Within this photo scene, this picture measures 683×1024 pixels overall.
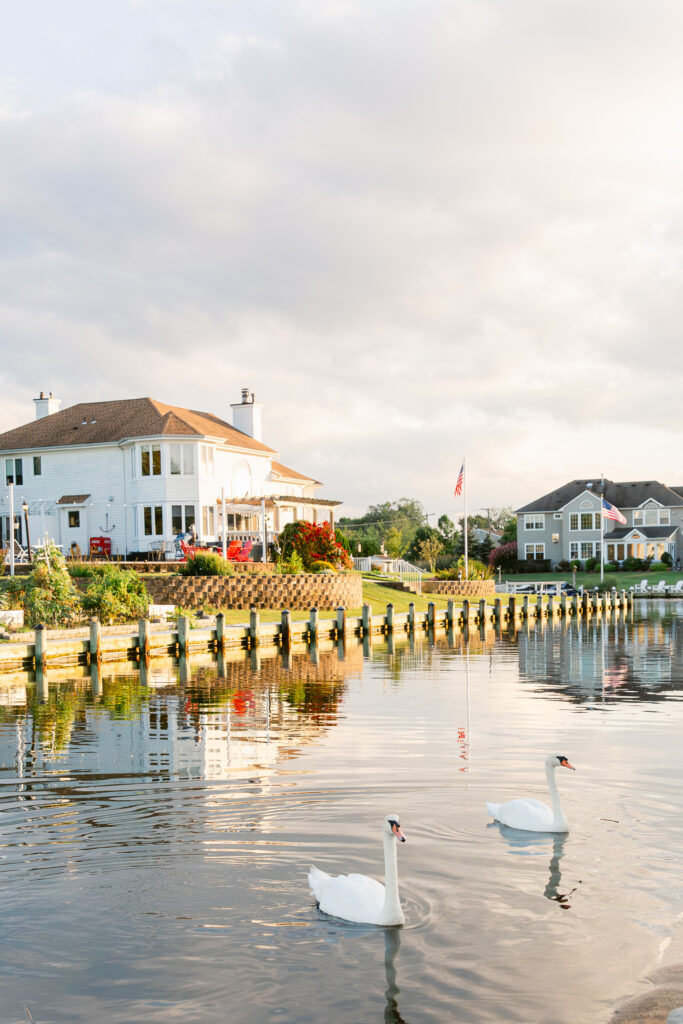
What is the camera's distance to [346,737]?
15.9 meters

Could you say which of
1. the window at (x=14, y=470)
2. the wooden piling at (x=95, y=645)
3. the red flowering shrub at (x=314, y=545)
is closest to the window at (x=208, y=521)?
the red flowering shrub at (x=314, y=545)

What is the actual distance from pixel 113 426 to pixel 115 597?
24.2m

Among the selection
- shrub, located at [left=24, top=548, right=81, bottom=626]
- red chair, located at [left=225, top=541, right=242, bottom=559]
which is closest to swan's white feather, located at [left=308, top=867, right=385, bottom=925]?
shrub, located at [left=24, top=548, right=81, bottom=626]

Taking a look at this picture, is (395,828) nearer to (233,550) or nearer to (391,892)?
(391,892)

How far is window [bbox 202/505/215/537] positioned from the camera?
2080 inches

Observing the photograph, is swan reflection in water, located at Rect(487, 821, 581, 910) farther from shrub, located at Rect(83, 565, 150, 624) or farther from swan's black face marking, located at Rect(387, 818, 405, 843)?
shrub, located at Rect(83, 565, 150, 624)

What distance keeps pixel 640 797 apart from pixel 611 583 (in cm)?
6460

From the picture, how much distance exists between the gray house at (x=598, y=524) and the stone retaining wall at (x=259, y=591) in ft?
170

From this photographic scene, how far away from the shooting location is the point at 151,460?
171ft

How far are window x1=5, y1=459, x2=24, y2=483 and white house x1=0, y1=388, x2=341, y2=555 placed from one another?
0.06 m

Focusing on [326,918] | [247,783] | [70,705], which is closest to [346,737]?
[247,783]

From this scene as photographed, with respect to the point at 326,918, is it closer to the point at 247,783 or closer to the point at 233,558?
the point at 247,783

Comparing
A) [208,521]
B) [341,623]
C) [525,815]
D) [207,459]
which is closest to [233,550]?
[208,521]

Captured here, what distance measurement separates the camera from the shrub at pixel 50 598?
30.7 m
